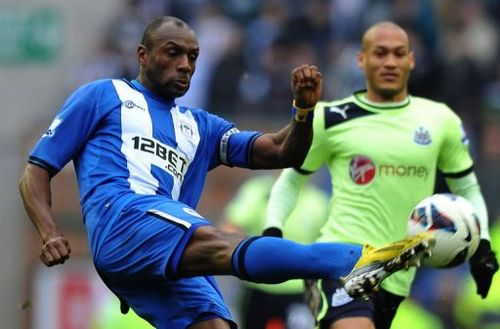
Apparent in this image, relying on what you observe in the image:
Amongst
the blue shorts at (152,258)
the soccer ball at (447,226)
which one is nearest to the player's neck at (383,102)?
the soccer ball at (447,226)

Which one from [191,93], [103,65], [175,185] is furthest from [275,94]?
[175,185]

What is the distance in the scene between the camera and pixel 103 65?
16.8m

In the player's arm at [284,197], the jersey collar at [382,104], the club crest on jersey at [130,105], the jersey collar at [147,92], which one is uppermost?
the jersey collar at [147,92]

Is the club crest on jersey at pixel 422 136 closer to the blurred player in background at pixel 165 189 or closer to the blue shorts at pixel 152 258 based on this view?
the blurred player in background at pixel 165 189

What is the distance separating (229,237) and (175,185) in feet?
2.38

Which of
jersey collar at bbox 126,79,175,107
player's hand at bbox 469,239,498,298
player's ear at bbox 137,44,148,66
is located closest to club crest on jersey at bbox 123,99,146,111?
jersey collar at bbox 126,79,175,107

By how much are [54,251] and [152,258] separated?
51 cm

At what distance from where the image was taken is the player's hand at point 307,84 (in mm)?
7840

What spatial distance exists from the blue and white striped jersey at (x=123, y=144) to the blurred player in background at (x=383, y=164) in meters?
1.17

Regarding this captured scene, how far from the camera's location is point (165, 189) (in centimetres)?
823

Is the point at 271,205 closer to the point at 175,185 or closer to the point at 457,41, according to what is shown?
the point at 175,185

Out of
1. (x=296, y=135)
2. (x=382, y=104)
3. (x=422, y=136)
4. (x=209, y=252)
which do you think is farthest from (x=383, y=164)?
(x=209, y=252)

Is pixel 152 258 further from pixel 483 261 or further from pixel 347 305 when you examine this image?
pixel 483 261

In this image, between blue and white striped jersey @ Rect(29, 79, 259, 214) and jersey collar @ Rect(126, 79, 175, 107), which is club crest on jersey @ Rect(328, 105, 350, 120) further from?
jersey collar @ Rect(126, 79, 175, 107)
